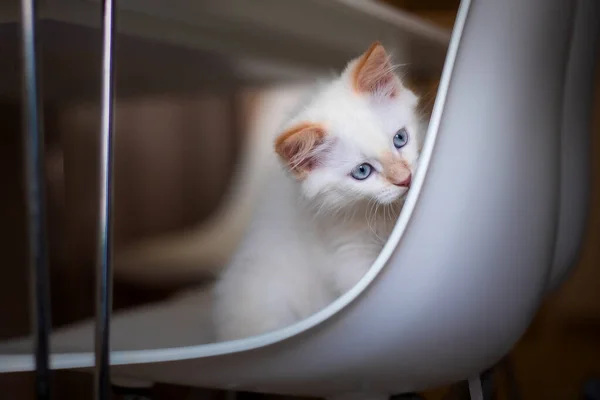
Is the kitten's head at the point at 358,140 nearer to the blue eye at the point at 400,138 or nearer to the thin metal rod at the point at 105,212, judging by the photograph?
the blue eye at the point at 400,138

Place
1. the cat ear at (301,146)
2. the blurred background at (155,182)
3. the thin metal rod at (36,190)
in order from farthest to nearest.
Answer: the blurred background at (155,182)
the cat ear at (301,146)
the thin metal rod at (36,190)

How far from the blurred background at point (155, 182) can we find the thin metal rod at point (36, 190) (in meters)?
0.50

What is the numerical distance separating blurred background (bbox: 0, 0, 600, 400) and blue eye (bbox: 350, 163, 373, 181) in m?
0.35

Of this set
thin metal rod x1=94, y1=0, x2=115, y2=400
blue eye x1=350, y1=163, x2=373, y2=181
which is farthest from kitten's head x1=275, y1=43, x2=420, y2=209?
thin metal rod x1=94, y1=0, x2=115, y2=400

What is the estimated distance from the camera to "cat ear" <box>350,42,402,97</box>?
2.26 feet

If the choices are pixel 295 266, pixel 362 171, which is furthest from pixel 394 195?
pixel 295 266

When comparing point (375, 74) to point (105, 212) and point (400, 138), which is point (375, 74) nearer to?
point (400, 138)

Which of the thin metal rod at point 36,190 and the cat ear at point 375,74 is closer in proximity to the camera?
the thin metal rod at point 36,190

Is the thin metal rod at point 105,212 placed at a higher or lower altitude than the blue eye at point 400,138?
lower

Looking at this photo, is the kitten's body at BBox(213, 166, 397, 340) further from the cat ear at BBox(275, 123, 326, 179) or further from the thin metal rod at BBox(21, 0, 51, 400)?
the thin metal rod at BBox(21, 0, 51, 400)

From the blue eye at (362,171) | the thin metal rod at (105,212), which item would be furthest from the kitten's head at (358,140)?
the thin metal rod at (105,212)

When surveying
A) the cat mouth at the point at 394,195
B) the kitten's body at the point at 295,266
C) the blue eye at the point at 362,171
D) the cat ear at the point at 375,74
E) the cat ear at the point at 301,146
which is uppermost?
the cat ear at the point at 375,74

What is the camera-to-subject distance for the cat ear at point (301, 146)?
0.67m

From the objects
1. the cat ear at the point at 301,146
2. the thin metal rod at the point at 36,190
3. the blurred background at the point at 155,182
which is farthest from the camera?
the blurred background at the point at 155,182
